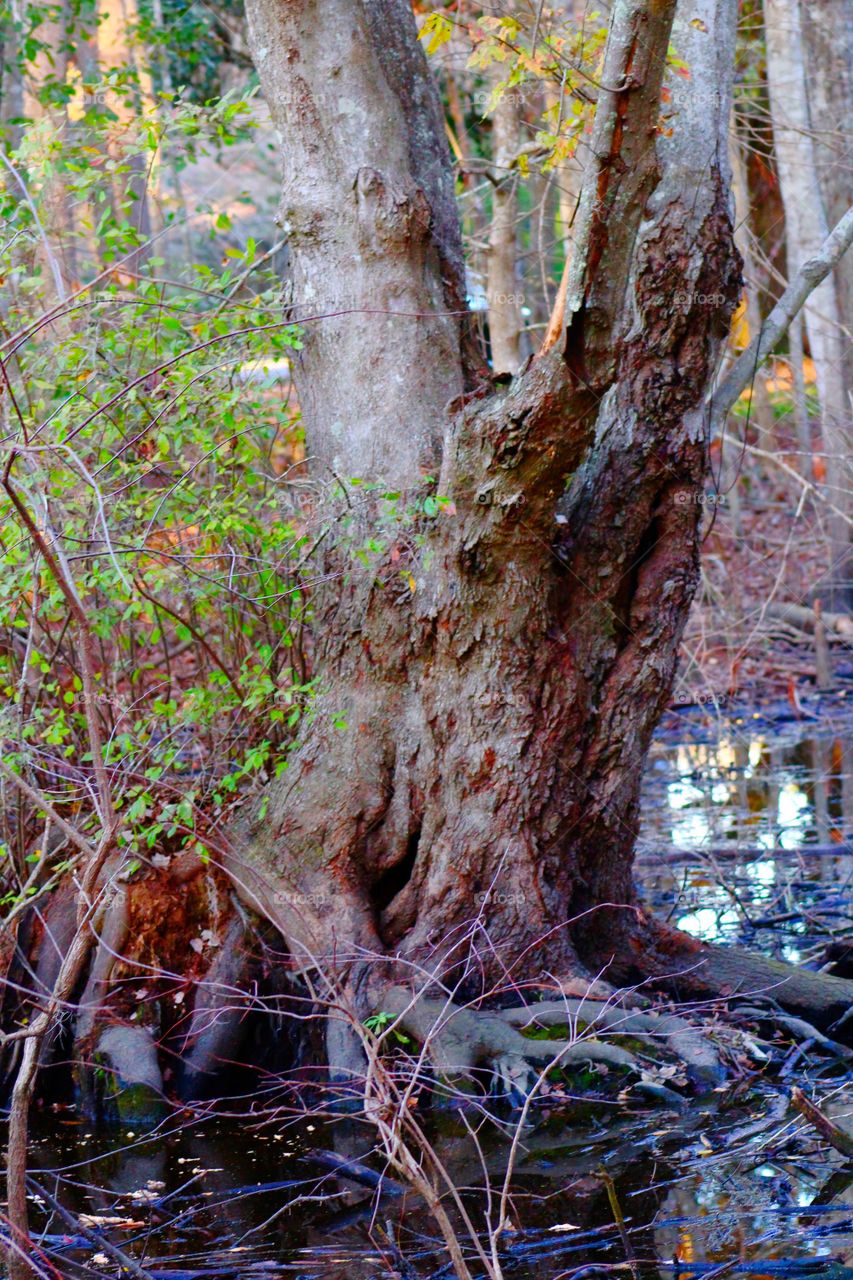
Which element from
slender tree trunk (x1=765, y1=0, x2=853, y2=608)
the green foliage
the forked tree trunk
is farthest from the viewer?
slender tree trunk (x1=765, y1=0, x2=853, y2=608)

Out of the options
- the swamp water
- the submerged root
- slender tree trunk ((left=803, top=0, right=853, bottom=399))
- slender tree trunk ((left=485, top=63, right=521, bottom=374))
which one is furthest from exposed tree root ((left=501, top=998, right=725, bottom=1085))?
slender tree trunk ((left=803, top=0, right=853, bottom=399))

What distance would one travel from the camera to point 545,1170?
465cm

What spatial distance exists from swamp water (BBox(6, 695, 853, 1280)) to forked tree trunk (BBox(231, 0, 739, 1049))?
802mm

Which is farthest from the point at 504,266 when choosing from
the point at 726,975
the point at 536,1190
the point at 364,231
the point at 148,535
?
the point at 536,1190

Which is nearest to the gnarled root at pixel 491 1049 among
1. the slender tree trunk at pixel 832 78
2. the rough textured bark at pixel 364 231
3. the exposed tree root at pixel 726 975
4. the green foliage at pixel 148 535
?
the exposed tree root at pixel 726 975

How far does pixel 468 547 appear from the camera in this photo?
5266mm

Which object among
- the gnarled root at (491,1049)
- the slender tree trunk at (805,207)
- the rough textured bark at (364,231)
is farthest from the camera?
the slender tree trunk at (805,207)

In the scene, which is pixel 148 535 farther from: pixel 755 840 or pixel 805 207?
pixel 805 207

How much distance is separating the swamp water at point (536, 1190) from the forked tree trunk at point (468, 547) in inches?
31.6

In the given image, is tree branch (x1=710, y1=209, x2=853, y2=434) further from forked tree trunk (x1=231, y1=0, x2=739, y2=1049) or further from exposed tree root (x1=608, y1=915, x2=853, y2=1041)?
exposed tree root (x1=608, y1=915, x2=853, y2=1041)

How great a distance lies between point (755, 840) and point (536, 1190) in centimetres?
417

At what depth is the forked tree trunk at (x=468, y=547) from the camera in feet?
16.6

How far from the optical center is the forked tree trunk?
5.07 metres

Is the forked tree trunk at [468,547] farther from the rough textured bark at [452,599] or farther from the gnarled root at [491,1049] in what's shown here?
the gnarled root at [491,1049]
